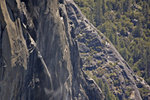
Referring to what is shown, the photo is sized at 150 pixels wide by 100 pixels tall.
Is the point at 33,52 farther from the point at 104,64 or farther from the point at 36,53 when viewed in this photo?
the point at 104,64

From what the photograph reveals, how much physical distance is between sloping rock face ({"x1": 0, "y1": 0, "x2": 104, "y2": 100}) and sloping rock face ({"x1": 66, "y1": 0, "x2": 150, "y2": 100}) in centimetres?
8696

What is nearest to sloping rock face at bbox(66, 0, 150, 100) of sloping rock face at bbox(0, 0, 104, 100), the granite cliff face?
the granite cliff face

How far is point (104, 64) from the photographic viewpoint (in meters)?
186

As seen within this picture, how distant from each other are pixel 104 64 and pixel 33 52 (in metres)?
127

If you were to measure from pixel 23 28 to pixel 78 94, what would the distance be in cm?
4367

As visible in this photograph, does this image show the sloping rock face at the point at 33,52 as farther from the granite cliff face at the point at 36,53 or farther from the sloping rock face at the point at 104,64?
the sloping rock face at the point at 104,64

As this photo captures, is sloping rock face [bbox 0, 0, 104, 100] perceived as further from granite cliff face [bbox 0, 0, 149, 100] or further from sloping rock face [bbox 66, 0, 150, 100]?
sloping rock face [bbox 66, 0, 150, 100]

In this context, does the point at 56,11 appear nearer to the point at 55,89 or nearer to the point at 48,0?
the point at 48,0

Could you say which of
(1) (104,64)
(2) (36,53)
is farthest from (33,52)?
(1) (104,64)

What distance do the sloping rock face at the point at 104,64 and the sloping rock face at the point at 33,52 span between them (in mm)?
86959

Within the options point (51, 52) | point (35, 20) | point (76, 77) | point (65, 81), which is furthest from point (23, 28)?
point (76, 77)

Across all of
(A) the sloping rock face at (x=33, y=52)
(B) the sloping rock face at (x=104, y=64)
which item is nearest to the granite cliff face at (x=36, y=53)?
(A) the sloping rock face at (x=33, y=52)

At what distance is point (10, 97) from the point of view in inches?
2156

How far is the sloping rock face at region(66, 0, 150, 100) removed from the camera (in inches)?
6781
